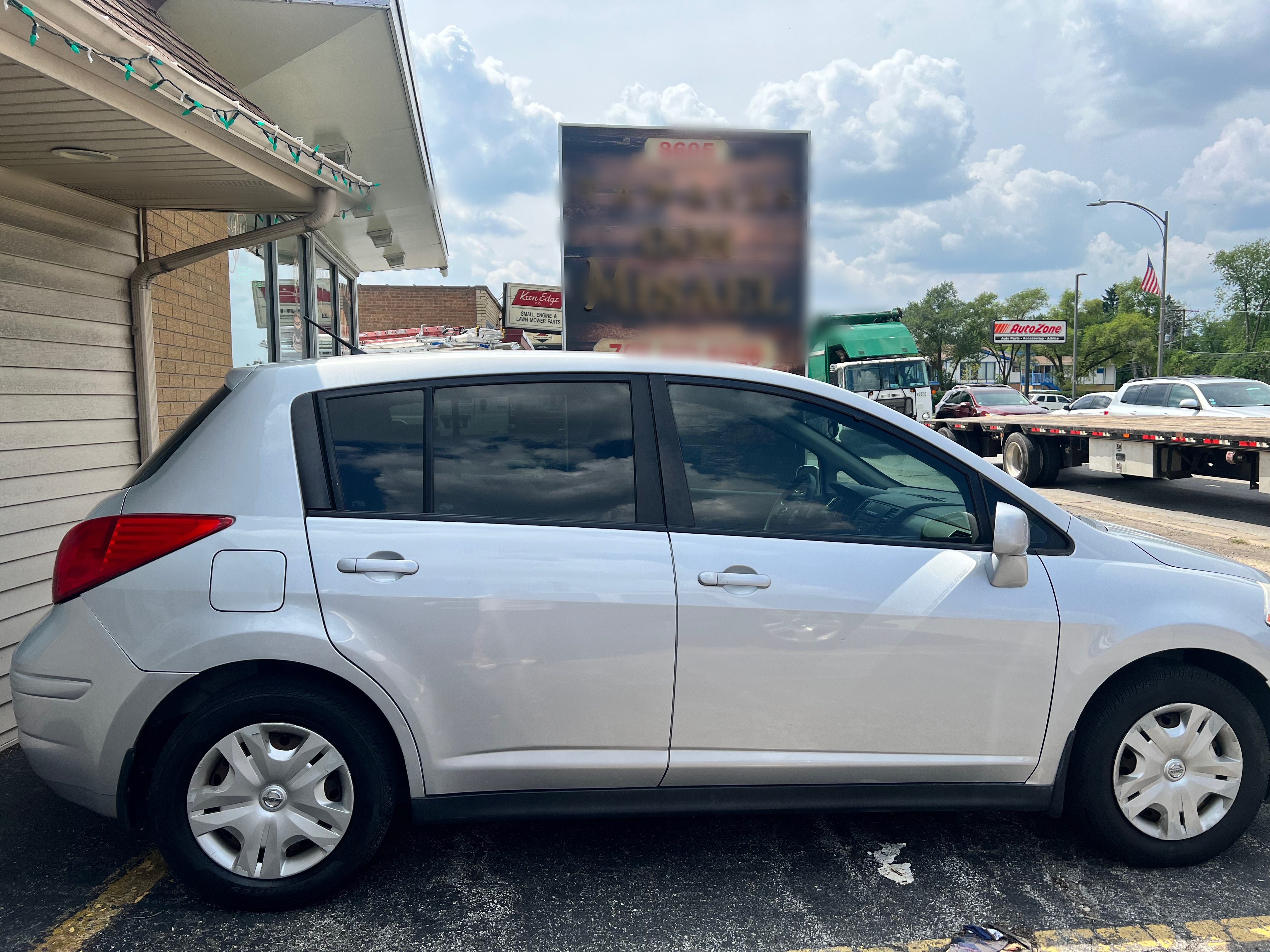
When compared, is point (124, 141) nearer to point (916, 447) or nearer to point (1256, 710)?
point (916, 447)

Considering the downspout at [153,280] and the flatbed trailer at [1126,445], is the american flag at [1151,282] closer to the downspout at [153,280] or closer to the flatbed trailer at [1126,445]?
the flatbed trailer at [1126,445]

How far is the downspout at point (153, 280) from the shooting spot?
527 cm

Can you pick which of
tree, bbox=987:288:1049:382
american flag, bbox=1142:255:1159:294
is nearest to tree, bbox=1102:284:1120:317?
tree, bbox=987:288:1049:382

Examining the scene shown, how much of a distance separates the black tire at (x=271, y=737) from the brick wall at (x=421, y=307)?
104ft

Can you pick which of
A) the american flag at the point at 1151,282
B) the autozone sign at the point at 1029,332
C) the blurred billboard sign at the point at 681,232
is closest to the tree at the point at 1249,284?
the autozone sign at the point at 1029,332

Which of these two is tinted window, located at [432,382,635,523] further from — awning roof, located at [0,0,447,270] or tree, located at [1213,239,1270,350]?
tree, located at [1213,239,1270,350]

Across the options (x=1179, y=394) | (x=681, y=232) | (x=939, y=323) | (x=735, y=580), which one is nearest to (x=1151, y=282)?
(x=1179, y=394)

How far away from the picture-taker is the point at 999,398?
27.4 metres

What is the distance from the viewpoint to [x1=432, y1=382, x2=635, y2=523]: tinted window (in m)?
2.92

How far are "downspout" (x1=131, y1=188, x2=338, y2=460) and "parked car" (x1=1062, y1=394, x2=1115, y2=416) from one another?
691 inches

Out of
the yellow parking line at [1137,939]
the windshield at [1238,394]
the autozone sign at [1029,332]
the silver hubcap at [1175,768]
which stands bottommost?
the yellow parking line at [1137,939]

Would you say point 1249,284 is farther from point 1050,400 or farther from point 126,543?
point 126,543

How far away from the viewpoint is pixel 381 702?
2.79 metres

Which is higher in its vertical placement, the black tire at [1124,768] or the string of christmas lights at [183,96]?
the string of christmas lights at [183,96]
